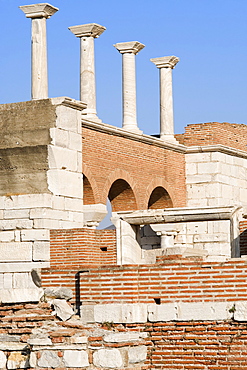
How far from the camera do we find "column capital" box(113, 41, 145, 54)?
20.5 metres

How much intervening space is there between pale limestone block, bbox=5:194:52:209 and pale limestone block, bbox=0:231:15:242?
1.51ft

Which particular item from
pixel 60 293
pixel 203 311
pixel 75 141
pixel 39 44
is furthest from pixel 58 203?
pixel 203 311

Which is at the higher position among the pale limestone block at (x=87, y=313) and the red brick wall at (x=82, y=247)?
the red brick wall at (x=82, y=247)

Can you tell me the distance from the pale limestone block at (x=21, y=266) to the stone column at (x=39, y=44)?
12.1 feet

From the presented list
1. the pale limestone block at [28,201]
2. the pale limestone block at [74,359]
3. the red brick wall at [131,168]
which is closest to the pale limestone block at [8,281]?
the pale limestone block at [28,201]

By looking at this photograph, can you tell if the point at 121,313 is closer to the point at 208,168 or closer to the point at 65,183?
the point at 65,183

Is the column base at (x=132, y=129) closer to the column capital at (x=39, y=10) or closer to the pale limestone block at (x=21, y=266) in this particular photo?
the column capital at (x=39, y=10)

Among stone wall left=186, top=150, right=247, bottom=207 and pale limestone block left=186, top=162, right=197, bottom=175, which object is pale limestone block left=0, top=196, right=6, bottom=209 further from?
pale limestone block left=186, top=162, right=197, bottom=175

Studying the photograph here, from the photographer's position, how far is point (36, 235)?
15438 mm

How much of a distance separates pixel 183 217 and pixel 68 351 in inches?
221

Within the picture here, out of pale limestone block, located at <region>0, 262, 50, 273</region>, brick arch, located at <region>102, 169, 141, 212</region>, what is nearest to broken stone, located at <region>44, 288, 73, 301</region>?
pale limestone block, located at <region>0, 262, 50, 273</region>

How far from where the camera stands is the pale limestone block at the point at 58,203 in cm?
1556

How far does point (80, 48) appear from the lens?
62.3 feet

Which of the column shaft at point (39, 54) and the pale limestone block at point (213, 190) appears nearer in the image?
the column shaft at point (39, 54)
